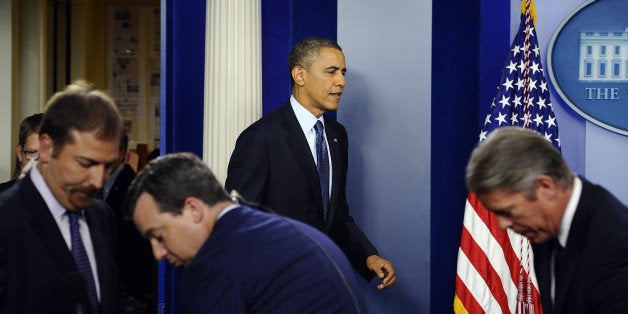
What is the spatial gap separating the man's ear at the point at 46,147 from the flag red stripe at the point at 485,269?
2570mm

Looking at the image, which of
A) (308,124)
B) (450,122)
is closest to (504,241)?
(450,122)

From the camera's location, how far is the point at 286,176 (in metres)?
3.50

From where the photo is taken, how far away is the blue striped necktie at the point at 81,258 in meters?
2.09

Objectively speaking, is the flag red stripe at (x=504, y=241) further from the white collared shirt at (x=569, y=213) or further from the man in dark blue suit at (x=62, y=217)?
the man in dark blue suit at (x=62, y=217)

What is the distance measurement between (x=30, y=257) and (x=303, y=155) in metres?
1.74

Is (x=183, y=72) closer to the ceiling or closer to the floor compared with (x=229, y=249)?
closer to the ceiling

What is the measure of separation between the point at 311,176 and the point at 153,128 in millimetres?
7532

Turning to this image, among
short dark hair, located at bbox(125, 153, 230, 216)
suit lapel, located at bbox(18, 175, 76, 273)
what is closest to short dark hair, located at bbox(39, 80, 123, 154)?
suit lapel, located at bbox(18, 175, 76, 273)

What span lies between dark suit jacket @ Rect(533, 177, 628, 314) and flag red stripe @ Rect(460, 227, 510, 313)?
2150 mm

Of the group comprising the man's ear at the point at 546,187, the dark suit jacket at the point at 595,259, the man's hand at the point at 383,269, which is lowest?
the man's hand at the point at 383,269

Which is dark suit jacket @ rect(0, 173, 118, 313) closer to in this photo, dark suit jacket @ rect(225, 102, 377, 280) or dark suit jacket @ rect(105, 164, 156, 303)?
dark suit jacket @ rect(225, 102, 377, 280)

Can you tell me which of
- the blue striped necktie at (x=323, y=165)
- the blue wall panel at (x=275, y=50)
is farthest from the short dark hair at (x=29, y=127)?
the blue wall panel at (x=275, y=50)

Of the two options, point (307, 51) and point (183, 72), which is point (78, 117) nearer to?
point (307, 51)

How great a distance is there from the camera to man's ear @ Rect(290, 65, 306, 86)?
3.69 m
